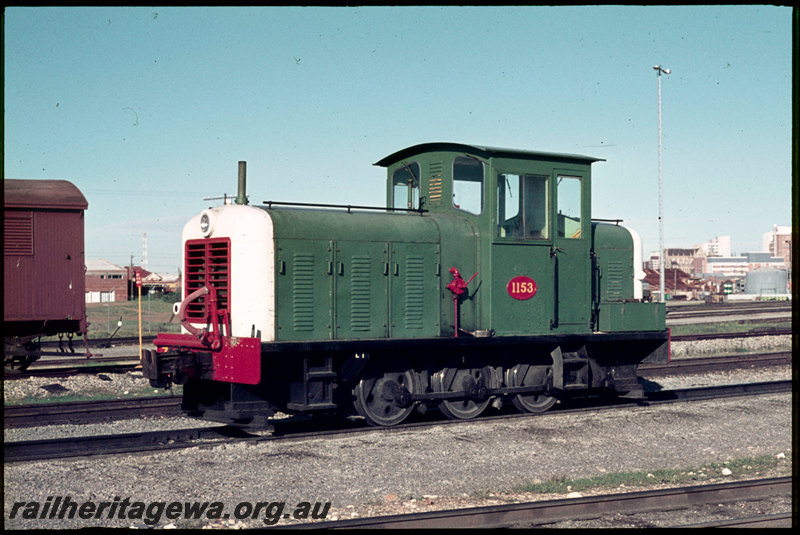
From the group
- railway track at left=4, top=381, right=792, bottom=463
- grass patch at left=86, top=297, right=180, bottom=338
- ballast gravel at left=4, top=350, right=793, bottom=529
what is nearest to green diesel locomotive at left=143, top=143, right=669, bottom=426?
railway track at left=4, top=381, right=792, bottom=463

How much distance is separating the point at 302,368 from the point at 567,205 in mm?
4513

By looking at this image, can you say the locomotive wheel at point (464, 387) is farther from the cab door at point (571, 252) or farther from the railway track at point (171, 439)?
the cab door at point (571, 252)

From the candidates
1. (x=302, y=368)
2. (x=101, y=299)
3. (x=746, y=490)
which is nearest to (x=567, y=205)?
(x=302, y=368)

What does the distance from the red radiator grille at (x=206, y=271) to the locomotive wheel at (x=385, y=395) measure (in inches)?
78.2

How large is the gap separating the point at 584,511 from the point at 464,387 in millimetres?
4665

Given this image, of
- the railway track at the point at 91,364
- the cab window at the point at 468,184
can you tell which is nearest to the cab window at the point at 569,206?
the cab window at the point at 468,184

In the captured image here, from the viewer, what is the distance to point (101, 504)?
20.1 feet

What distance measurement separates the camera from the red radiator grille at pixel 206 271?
9.31 metres

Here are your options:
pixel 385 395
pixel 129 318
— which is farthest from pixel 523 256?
pixel 129 318

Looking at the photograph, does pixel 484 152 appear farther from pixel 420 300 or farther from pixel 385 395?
pixel 385 395

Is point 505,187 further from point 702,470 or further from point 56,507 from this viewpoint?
point 56,507

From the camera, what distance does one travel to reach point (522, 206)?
1070 centimetres

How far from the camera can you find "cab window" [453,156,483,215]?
10.6 metres

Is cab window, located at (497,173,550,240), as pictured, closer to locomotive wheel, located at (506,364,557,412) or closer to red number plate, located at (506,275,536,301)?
red number plate, located at (506,275,536,301)
